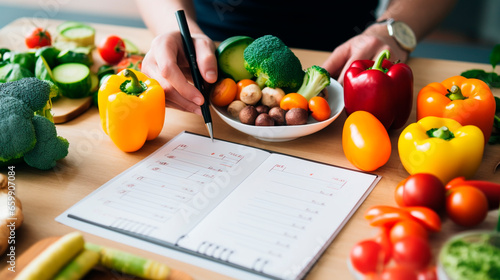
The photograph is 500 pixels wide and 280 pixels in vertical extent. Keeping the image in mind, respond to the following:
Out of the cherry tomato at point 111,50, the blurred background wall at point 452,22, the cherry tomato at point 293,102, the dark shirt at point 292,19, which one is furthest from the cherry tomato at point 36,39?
the blurred background wall at point 452,22

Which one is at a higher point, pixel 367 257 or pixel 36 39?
pixel 36 39

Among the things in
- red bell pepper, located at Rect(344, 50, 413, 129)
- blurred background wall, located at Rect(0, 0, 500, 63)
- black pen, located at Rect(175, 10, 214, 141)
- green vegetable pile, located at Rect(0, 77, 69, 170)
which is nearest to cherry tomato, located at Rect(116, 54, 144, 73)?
black pen, located at Rect(175, 10, 214, 141)

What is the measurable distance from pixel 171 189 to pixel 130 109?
22 centimetres

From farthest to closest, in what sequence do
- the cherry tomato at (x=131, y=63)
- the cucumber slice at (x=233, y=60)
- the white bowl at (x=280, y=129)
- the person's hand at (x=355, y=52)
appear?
1. the cherry tomato at (x=131, y=63)
2. the person's hand at (x=355, y=52)
3. the cucumber slice at (x=233, y=60)
4. the white bowl at (x=280, y=129)

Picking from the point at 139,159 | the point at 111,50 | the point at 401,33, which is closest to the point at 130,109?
the point at 139,159

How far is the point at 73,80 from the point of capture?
3.98 ft

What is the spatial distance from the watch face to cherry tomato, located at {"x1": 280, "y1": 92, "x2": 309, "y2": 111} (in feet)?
1.68

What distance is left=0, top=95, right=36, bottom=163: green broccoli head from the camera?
2.86 ft

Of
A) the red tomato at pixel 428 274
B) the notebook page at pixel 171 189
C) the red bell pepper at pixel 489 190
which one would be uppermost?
the red tomato at pixel 428 274

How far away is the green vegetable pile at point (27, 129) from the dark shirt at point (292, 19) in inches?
35.4

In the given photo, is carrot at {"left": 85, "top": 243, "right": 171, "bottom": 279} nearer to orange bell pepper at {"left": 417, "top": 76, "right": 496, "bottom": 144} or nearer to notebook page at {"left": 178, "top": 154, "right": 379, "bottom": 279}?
notebook page at {"left": 178, "top": 154, "right": 379, "bottom": 279}

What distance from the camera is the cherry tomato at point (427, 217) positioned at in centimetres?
71

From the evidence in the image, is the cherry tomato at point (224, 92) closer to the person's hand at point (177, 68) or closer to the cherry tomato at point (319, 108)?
the person's hand at point (177, 68)

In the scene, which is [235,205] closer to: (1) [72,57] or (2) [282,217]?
(2) [282,217]
